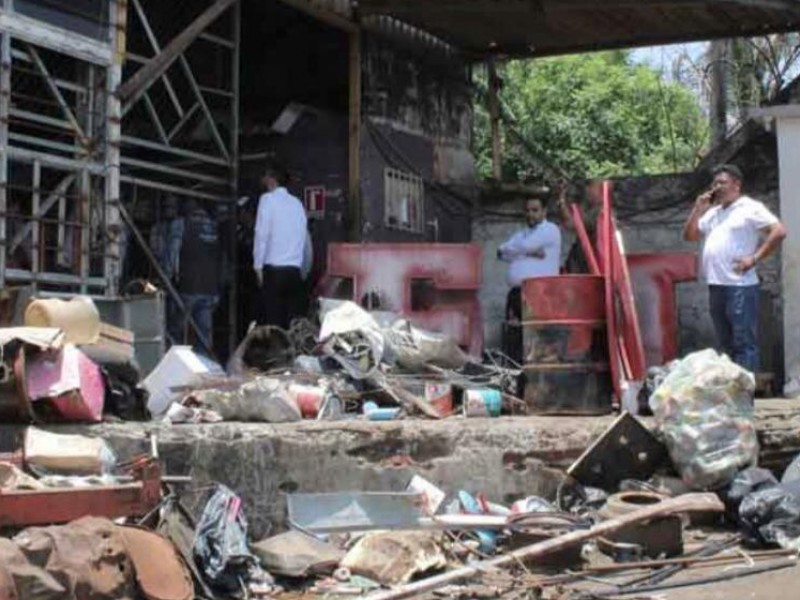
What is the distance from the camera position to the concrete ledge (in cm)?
699

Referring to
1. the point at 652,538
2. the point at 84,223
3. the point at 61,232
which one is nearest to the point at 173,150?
the point at 84,223

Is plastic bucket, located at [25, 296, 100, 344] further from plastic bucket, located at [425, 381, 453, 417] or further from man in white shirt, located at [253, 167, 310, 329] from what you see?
man in white shirt, located at [253, 167, 310, 329]

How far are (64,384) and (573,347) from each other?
3248mm

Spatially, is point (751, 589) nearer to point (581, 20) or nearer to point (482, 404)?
point (482, 404)

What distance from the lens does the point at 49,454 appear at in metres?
6.50

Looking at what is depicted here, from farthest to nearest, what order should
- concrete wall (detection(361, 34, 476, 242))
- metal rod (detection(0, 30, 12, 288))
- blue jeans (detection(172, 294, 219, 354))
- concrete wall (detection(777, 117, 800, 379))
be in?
1. concrete wall (detection(361, 34, 476, 242))
2. blue jeans (detection(172, 294, 219, 354))
3. concrete wall (detection(777, 117, 800, 379))
4. metal rod (detection(0, 30, 12, 288))

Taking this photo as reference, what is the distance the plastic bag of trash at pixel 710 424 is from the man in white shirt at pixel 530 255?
3.51 metres

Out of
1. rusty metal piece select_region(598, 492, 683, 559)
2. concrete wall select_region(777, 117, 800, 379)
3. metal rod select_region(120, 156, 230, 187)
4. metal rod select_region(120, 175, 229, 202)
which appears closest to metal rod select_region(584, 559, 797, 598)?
rusty metal piece select_region(598, 492, 683, 559)

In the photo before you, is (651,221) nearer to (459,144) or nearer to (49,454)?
(459,144)

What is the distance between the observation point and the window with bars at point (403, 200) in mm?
12828

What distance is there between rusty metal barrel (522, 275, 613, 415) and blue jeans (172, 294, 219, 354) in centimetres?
407

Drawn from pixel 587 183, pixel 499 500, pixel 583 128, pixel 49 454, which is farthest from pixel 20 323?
pixel 583 128

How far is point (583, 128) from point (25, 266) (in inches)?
613

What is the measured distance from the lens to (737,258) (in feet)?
27.9
